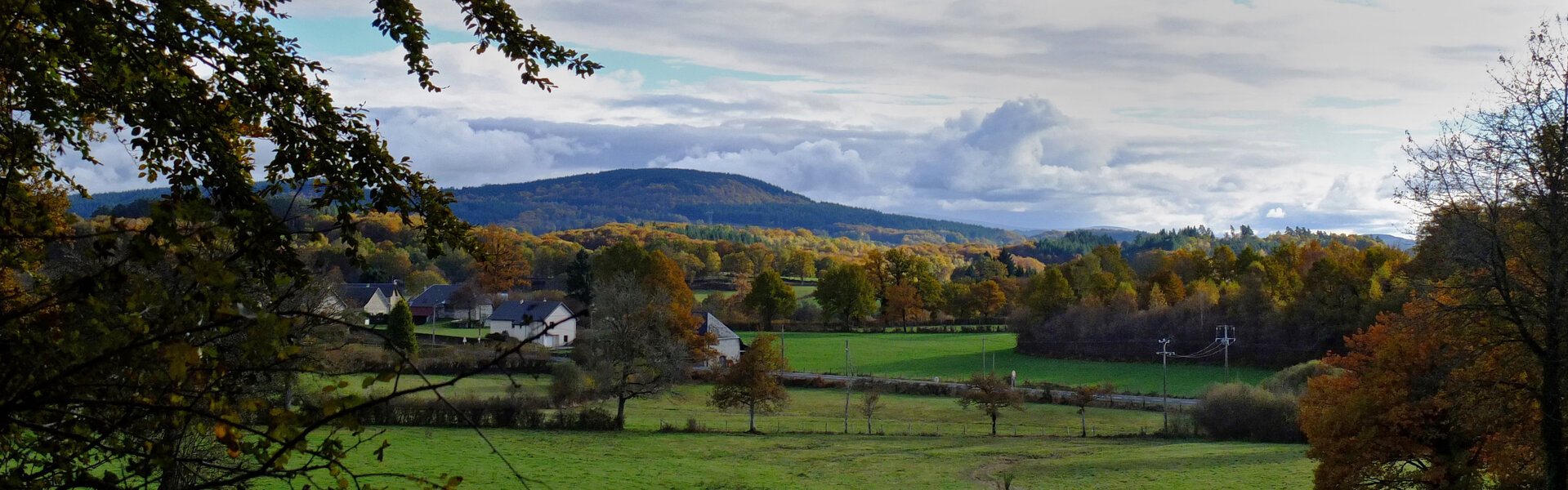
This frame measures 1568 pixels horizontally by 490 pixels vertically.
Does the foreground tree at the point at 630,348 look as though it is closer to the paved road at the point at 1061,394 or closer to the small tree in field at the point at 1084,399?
the paved road at the point at 1061,394

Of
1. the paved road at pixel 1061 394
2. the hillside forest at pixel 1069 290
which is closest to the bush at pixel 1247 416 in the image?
the hillside forest at pixel 1069 290

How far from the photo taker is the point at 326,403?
9.29ft

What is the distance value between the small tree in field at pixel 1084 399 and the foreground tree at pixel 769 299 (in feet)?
117

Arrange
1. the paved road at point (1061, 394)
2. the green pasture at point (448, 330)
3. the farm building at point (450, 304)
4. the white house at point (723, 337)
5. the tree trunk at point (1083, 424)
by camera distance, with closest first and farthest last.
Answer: the tree trunk at point (1083, 424) → the paved road at point (1061, 394) → the white house at point (723, 337) → the green pasture at point (448, 330) → the farm building at point (450, 304)

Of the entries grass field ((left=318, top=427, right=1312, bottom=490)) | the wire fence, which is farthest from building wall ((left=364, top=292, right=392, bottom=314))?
grass field ((left=318, top=427, right=1312, bottom=490))

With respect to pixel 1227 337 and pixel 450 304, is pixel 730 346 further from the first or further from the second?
pixel 1227 337

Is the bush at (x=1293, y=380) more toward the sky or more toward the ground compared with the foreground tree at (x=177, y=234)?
more toward the ground

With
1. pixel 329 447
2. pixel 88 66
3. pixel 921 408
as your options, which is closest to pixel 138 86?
pixel 88 66

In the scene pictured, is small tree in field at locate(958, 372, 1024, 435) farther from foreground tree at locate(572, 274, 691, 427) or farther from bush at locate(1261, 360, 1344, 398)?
foreground tree at locate(572, 274, 691, 427)

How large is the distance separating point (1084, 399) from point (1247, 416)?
7814 millimetres

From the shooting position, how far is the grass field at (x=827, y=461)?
2670 cm

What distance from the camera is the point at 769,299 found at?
281 feet

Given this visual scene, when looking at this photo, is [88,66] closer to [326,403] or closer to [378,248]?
[326,403]

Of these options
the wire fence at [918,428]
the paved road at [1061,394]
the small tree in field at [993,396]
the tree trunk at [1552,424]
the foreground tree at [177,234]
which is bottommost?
the wire fence at [918,428]
